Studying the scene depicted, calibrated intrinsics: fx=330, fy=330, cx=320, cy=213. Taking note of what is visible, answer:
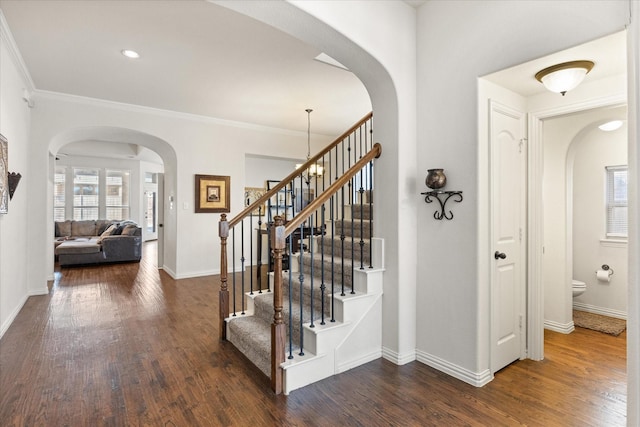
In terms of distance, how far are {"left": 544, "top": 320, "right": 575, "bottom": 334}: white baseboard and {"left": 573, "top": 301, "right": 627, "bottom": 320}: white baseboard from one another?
2.63 ft

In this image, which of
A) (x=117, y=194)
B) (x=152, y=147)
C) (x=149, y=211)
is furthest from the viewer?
(x=149, y=211)

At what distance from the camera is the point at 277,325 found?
87.9 inches

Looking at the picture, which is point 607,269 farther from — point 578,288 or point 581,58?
point 581,58

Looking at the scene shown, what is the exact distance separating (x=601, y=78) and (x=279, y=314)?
2798 mm

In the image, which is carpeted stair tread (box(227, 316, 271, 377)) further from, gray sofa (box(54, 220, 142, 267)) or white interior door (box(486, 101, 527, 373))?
gray sofa (box(54, 220, 142, 267))

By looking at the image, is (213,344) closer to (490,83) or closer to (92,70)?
(490,83)

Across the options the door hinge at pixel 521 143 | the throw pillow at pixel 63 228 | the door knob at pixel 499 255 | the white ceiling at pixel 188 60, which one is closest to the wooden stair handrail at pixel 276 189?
the white ceiling at pixel 188 60

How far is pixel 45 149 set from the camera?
4723mm

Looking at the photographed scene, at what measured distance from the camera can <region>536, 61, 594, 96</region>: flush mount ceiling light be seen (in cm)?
205

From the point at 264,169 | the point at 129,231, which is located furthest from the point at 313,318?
the point at 129,231

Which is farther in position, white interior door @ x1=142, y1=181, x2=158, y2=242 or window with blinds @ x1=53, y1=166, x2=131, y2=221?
white interior door @ x1=142, y1=181, x2=158, y2=242

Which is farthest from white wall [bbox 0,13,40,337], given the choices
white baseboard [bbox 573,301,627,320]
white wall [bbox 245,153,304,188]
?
white baseboard [bbox 573,301,627,320]

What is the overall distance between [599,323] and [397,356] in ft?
8.07

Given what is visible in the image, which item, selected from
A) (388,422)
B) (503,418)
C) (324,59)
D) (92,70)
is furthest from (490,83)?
(92,70)
